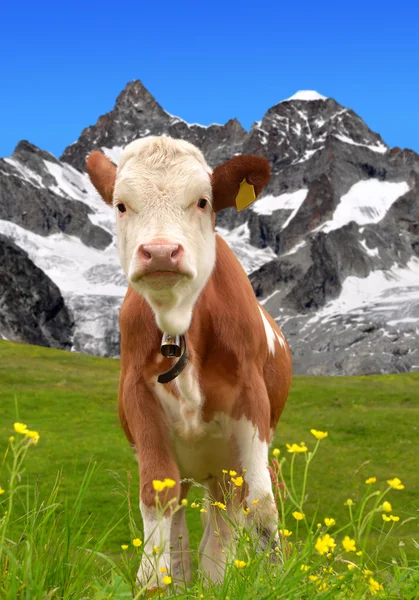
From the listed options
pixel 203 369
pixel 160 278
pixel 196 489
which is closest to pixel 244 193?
pixel 160 278

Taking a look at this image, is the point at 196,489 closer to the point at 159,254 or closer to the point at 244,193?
the point at 244,193

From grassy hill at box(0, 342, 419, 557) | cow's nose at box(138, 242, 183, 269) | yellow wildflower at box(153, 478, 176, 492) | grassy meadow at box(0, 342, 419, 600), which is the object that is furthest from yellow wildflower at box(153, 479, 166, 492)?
grassy hill at box(0, 342, 419, 557)

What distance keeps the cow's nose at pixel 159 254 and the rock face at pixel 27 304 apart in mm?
162229

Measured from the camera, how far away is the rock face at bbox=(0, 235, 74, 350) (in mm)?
164000

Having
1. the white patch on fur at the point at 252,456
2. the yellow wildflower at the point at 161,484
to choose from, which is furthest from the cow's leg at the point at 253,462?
the yellow wildflower at the point at 161,484

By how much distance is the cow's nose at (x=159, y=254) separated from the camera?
414 cm

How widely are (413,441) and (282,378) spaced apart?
26481 millimetres

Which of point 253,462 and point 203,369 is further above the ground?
point 203,369

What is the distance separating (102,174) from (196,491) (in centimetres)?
1609

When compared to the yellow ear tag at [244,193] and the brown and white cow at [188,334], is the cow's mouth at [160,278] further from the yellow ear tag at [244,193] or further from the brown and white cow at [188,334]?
the yellow ear tag at [244,193]

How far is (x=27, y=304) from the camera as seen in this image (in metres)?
169

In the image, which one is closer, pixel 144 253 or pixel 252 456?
pixel 144 253

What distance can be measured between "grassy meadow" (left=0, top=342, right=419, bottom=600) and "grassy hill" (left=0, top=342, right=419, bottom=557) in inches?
1.9

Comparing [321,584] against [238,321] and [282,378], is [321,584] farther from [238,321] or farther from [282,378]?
[282,378]
